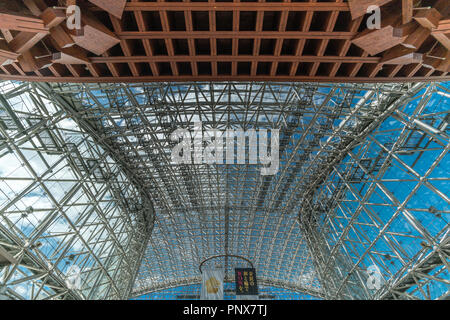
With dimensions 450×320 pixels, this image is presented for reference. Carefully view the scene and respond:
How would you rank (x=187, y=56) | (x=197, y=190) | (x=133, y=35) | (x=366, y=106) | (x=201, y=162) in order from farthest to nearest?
(x=197, y=190)
(x=201, y=162)
(x=366, y=106)
(x=187, y=56)
(x=133, y=35)

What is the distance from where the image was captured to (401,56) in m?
8.35

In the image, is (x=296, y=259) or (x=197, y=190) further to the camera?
(x=296, y=259)

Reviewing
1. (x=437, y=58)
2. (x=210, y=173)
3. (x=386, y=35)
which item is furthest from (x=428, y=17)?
(x=210, y=173)

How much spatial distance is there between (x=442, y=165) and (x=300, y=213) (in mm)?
22340

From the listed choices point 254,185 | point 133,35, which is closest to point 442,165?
point 133,35

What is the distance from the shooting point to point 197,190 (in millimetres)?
37625

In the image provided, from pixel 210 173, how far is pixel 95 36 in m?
27.7

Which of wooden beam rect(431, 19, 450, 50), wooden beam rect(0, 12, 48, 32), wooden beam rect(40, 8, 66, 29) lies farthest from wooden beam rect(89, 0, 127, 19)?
wooden beam rect(431, 19, 450, 50)

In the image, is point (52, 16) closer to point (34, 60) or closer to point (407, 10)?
point (34, 60)

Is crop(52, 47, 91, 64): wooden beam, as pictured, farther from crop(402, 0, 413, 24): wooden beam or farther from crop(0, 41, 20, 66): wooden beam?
crop(402, 0, 413, 24): wooden beam

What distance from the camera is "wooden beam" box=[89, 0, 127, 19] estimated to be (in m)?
6.91

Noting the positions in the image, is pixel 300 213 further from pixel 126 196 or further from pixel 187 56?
pixel 187 56

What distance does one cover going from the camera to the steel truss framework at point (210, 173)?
1775 cm

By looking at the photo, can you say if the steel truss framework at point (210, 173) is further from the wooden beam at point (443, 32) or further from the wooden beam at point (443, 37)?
the wooden beam at point (443, 32)
